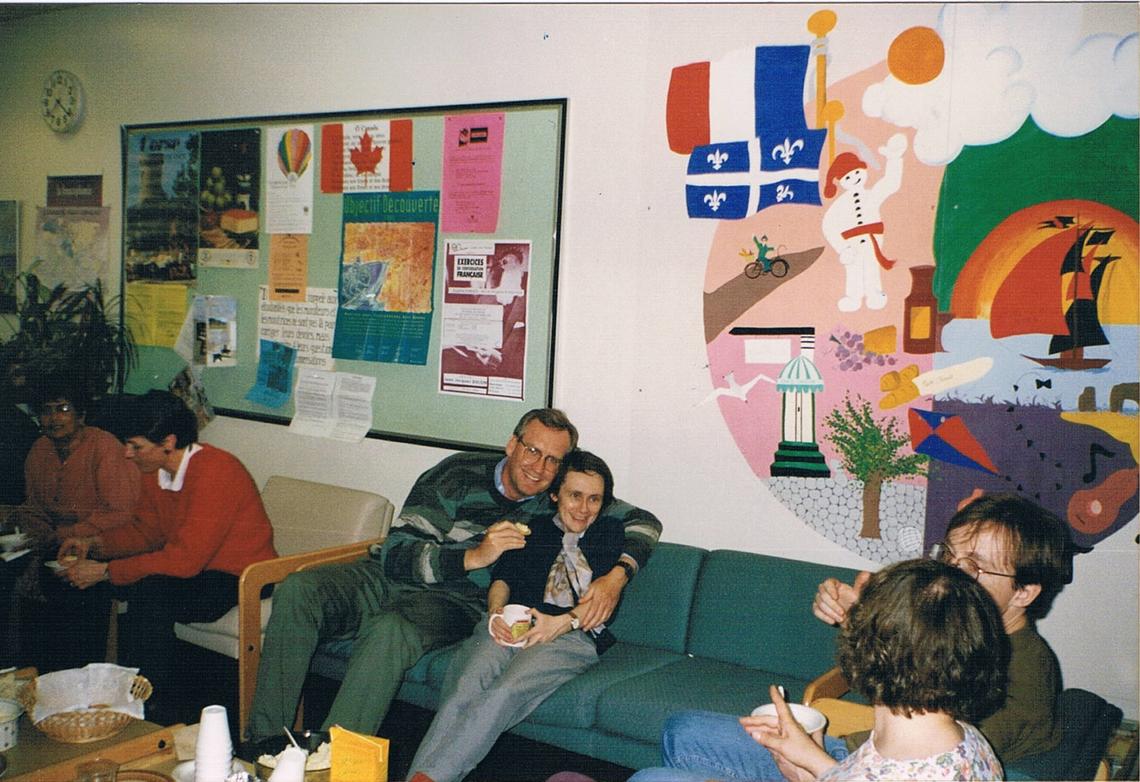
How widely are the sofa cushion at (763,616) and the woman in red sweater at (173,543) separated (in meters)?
1.65

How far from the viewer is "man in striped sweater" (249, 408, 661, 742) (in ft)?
9.12

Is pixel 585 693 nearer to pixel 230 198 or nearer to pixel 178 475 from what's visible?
pixel 178 475

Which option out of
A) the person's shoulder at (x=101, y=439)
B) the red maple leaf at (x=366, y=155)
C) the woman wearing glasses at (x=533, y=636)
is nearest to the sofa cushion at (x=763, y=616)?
the woman wearing glasses at (x=533, y=636)

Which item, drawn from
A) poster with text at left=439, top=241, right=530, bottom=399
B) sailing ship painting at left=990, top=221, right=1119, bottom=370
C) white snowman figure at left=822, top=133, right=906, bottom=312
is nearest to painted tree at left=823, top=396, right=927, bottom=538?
white snowman figure at left=822, top=133, right=906, bottom=312

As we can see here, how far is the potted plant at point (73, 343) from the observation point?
460 centimetres

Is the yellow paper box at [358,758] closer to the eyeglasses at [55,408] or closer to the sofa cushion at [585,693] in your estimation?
the sofa cushion at [585,693]

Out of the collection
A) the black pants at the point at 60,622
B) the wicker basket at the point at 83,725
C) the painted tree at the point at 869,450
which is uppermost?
the painted tree at the point at 869,450

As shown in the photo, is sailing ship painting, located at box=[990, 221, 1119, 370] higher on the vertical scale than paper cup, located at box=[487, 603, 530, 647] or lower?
higher

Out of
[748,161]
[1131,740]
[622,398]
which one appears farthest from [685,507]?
[1131,740]

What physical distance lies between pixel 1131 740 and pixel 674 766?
1.35 m

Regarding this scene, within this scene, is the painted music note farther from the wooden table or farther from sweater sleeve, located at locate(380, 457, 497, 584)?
the wooden table

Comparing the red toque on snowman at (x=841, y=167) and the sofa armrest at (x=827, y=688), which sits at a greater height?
the red toque on snowman at (x=841, y=167)

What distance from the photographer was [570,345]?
3.41 m

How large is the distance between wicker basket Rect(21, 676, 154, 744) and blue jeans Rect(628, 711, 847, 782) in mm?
1272
